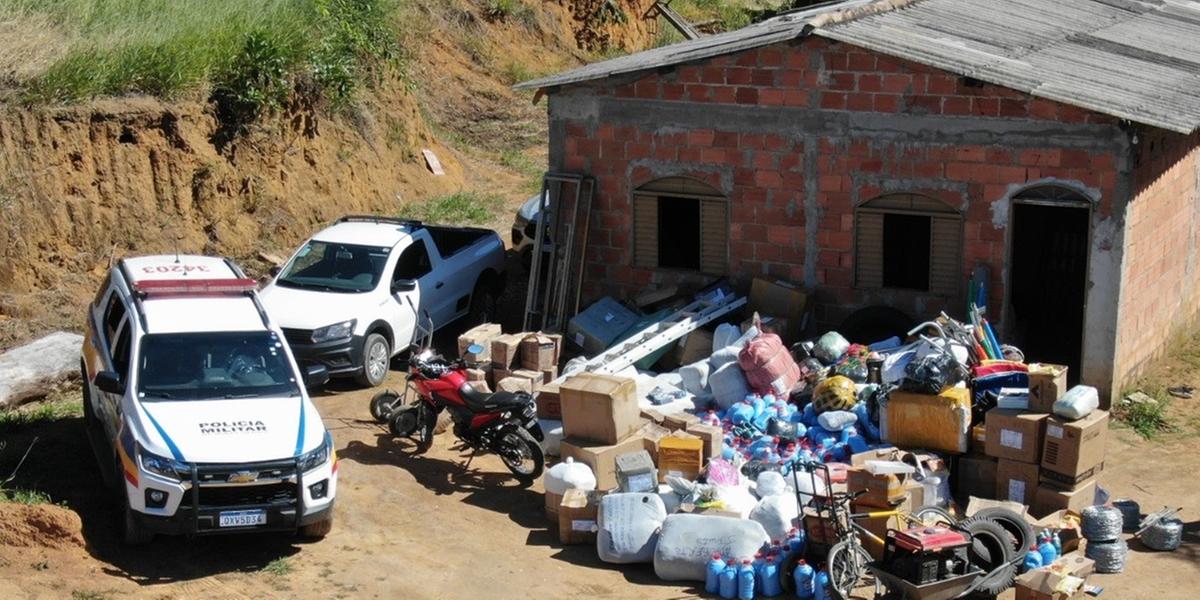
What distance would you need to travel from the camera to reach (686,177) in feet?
58.5

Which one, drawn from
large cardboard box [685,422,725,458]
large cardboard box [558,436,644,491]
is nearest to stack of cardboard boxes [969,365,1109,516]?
large cardboard box [685,422,725,458]

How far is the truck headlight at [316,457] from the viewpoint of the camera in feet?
40.8

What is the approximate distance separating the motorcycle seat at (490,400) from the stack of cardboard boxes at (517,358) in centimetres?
173

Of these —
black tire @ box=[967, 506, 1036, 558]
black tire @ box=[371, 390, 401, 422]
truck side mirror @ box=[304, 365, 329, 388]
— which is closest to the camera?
black tire @ box=[967, 506, 1036, 558]

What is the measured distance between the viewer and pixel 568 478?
536 inches

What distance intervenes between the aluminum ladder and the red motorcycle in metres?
1.51

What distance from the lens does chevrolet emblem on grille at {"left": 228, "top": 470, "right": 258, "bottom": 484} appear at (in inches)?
479

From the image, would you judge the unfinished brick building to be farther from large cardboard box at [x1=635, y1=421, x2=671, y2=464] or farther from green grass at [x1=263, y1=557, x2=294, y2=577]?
green grass at [x1=263, y1=557, x2=294, y2=577]

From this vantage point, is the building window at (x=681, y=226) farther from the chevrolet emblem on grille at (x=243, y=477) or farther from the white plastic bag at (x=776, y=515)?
the chevrolet emblem on grille at (x=243, y=477)

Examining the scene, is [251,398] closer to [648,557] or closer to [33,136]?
[648,557]

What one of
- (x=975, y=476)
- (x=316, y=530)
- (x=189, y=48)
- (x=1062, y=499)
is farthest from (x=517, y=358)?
(x=189, y=48)

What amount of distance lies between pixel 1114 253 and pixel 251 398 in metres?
9.09

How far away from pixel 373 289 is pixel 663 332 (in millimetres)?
3585

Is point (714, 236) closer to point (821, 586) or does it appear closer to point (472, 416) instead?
point (472, 416)
